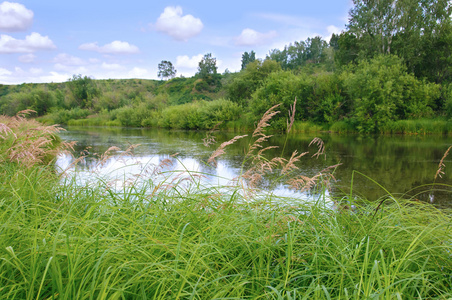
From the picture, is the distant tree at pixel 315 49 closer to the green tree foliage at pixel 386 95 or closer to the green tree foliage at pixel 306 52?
the green tree foliage at pixel 306 52

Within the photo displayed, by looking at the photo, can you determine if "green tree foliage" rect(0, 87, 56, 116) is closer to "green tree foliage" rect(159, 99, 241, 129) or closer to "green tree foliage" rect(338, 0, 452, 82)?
"green tree foliage" rect(159, 99, 241, 129)

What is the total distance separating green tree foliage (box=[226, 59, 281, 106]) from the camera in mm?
33344

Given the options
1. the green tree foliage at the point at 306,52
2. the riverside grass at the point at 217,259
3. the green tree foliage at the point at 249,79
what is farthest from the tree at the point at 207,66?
the riverside grass at the point at 217,259

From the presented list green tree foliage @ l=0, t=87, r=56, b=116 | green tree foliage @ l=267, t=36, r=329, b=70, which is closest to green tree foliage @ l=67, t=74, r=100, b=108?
green tree foliage @ l=0, t=87, r=56, b=116

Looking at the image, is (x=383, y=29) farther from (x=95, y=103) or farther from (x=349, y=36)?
(x=95, y=103)

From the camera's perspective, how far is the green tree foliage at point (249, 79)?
33.3 metres

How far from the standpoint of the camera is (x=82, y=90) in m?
50.8

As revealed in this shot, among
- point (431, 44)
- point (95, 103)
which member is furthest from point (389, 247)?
point (95, 103)

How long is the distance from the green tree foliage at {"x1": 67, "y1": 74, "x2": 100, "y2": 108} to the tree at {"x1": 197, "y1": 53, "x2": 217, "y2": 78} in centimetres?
2136

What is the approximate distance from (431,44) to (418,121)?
6.97 metres

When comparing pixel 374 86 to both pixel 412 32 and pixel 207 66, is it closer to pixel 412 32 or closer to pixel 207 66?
pixel 412 32

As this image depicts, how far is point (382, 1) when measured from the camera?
2322cm

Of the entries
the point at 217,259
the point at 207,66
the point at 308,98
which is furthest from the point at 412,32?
the point at 207,66

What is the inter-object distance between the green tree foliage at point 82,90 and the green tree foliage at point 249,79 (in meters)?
26.9
